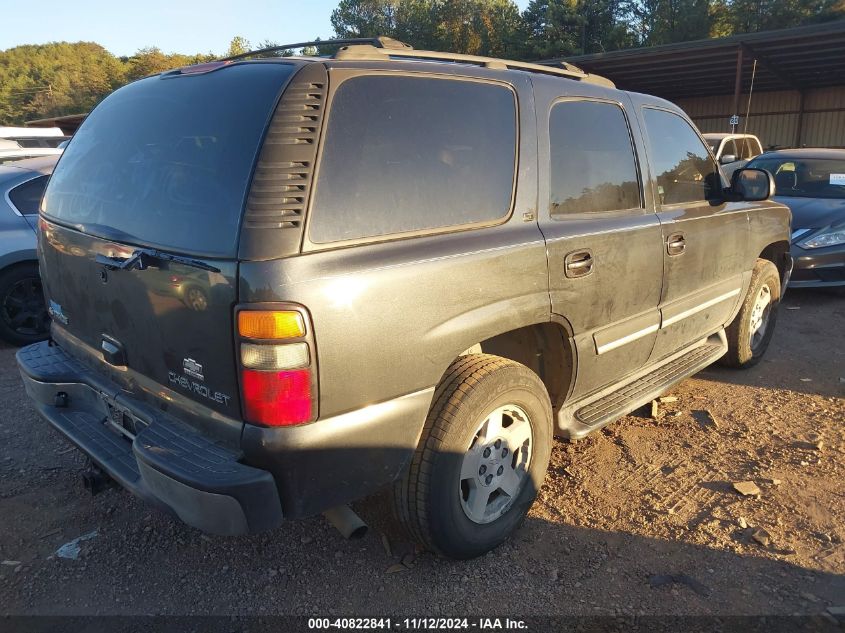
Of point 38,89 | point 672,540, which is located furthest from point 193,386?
point 38,89

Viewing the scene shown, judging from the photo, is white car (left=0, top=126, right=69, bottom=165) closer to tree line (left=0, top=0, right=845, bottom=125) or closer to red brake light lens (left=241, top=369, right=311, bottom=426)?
red brake light lens (left=241, top=369, right=311, bottom=426)

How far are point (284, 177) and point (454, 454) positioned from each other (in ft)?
3.90

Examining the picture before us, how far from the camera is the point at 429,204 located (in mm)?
2318

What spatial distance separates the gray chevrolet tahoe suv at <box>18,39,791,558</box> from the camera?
1.96m

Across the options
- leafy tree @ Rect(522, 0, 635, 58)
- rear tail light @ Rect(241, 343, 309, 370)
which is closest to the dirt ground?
rear tail light @ Rect(241, 343, 309, 370)

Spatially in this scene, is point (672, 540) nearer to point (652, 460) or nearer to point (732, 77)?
point (652, 460)

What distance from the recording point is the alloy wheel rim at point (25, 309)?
539 cm

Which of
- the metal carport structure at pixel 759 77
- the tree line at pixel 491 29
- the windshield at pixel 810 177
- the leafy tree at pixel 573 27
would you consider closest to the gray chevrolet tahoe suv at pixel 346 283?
the windshield at pixel 810 177

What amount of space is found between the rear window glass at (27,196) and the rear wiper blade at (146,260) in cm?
406

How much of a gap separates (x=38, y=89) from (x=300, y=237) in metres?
77.3

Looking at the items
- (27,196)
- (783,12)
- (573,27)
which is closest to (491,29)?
(573,27)

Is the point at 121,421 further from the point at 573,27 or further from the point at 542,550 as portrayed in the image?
the point at 573,27

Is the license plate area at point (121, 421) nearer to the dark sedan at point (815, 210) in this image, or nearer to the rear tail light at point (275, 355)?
the rear tail light at point (275, 355)

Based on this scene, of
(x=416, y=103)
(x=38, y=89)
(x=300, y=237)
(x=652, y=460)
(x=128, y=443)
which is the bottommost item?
(x=652, y=460)
